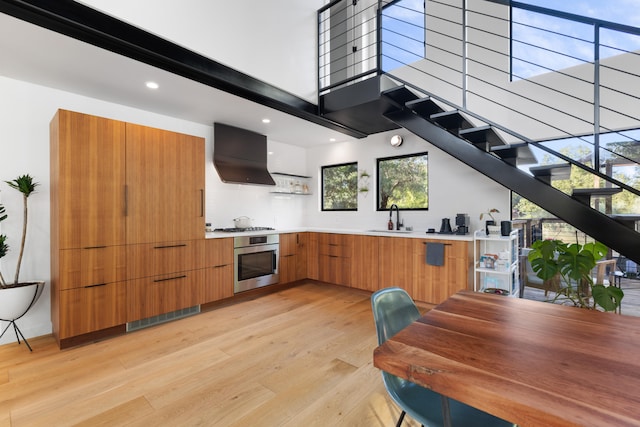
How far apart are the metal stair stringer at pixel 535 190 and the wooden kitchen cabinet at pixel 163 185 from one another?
2.49 m

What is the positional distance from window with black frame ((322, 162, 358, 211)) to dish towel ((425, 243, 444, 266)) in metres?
1.74

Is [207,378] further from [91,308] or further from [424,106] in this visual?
[424,106]

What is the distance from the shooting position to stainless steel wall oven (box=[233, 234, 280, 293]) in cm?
395

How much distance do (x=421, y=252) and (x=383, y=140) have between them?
76.0 inches

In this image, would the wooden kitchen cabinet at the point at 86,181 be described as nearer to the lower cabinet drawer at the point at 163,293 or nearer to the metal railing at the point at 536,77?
the lower cabinet drawer at the point at 163,293

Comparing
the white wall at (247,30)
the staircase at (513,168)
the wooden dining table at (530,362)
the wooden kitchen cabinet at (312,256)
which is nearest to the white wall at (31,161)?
the white wall at (247,30)

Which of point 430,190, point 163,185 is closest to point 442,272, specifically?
point 430,190

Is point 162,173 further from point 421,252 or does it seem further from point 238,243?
point 421,252

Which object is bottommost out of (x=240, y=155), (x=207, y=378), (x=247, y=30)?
(x=207, y=378)

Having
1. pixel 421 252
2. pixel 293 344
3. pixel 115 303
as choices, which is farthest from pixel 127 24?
pixel 421 252

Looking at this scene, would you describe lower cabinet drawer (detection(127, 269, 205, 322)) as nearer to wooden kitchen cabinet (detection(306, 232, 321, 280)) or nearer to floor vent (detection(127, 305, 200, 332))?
floor vent (detection(127, 305, 200, 332))

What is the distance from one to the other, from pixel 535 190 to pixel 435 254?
1.28 m

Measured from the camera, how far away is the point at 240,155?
14.7 ft

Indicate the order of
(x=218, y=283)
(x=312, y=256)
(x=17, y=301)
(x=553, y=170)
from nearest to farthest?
(x=553, y=170), (x=17, y=301), (x=218, y=283), (x=312, y=256)
